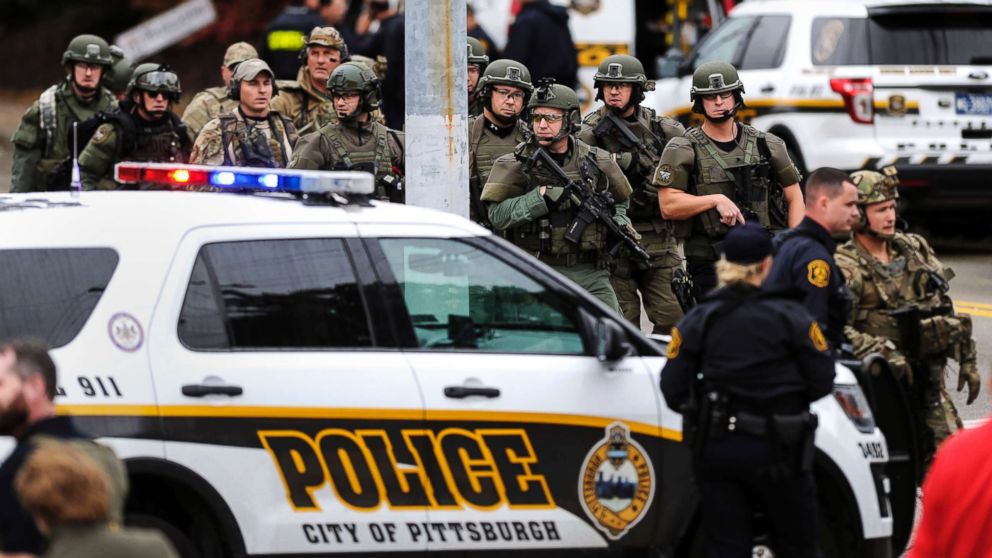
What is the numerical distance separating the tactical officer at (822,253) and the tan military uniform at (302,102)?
204 inches

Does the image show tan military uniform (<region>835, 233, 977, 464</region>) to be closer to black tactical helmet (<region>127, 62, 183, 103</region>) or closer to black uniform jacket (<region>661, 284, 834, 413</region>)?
black uniform jacket (<region>661, 284, 834, 413</region>)

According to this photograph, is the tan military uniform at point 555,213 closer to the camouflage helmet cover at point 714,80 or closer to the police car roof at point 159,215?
the camouflage helmet cover at point 714,80

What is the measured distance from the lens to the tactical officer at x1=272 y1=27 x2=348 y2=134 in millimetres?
12461

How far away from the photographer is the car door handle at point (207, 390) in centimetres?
652

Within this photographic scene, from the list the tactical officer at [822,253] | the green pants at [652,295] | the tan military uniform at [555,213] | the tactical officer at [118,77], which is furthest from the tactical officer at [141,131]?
the tactical officer at [822,253]

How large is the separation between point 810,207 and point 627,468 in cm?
158

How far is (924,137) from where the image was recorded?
14844 mm

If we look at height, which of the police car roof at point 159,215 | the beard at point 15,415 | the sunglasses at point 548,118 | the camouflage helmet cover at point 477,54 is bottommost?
the beard at point 15,415

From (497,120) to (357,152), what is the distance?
96cm

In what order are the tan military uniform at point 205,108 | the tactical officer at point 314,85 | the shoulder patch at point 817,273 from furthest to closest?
1. the tactical officer at point 314,85
2. the tan military uniform at point 205,108
3. the shoulder patch at point 817,273

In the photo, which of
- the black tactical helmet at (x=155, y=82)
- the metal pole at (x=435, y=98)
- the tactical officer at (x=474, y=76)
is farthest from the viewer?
the tactical officer at (x=474, y=76)

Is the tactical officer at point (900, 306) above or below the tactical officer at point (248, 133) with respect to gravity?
below

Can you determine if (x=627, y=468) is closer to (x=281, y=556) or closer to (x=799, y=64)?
(x=281, y=556)

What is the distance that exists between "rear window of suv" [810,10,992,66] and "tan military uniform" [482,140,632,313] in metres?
5.58
